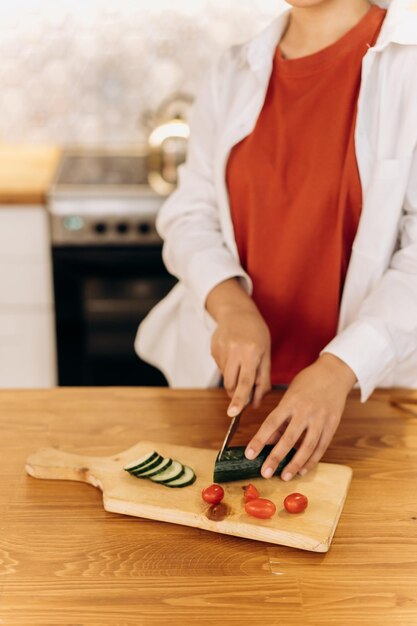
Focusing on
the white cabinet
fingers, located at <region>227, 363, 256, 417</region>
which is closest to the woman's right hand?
fingers, located at <region>227, 363, 256, 417</region>

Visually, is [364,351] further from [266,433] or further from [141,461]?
[141,461]

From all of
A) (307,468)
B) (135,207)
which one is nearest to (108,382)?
(135,207)

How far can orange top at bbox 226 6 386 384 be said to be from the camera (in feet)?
4.93

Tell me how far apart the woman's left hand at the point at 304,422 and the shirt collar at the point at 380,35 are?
1.89ft

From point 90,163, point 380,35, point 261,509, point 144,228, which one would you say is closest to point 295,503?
point 261,509

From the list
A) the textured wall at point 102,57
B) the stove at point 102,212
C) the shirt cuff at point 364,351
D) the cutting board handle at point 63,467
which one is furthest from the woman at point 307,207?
the textured wall at point 102,57

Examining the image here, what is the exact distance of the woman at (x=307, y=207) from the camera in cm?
135

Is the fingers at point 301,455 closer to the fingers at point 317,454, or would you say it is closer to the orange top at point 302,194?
the fingers at point 317,454

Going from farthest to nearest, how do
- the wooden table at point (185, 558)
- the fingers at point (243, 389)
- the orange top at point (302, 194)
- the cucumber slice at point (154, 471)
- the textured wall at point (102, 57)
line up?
the textured wall at point (102, 57) < the orange top at point (302, 194) < the fingers at point (243, 389) < the cucumber slice at point (154, 471) < the wooden table at point (185, 558)

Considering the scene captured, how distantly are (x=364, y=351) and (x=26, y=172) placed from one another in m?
1.70

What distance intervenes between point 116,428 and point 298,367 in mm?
443

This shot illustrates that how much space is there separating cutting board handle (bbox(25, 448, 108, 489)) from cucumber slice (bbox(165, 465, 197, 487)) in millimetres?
111

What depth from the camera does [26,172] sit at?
2703 millimetres

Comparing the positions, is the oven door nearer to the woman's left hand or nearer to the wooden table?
the wooden table
